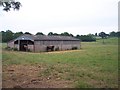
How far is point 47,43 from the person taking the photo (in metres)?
41.8

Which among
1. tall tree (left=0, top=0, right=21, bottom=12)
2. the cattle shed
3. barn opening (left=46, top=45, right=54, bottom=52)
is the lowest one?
barn opening (left=46, top=45, right=54, bottom=52)

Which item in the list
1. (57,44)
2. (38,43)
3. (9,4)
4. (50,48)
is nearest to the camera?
(9,4)

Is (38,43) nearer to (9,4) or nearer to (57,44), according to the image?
(57,44)

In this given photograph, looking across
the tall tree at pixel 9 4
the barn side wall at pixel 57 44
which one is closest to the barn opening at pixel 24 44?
the barn side wall at pixel 57 44

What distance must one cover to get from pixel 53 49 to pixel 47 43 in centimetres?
146

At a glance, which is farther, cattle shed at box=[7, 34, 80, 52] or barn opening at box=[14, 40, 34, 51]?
barn opening at box=[14, 40, 34, 51]

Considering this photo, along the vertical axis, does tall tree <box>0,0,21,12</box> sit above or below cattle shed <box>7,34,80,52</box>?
above

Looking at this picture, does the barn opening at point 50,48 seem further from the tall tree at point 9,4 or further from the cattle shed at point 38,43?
the tall tree at point 9,4

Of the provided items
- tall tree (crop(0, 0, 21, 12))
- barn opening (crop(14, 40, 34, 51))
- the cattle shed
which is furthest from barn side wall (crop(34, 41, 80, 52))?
tall tree (crop(0, 0, 21, 12))

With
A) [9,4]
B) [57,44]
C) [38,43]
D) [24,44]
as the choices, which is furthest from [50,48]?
[9,4]

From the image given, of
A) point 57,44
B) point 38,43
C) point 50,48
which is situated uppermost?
point 38,43

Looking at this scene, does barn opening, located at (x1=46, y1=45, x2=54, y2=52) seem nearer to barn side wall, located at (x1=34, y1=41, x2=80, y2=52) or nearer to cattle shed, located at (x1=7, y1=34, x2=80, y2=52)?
cattle shed, located at (x1=7, y1=34, x2=80, y2=52)

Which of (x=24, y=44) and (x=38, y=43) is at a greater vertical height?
(x=38, y=43)

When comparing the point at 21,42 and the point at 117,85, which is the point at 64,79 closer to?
the point at 117,85
